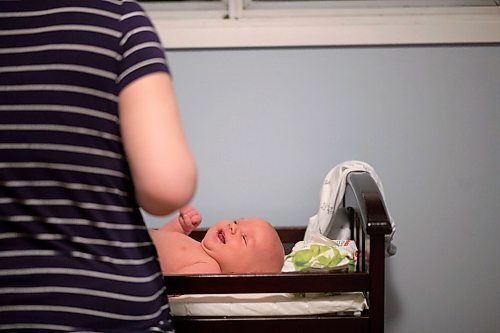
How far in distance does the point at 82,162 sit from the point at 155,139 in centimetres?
12

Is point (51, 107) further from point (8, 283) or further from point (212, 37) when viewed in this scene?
point (212, 37)

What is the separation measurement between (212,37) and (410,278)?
3.20ft

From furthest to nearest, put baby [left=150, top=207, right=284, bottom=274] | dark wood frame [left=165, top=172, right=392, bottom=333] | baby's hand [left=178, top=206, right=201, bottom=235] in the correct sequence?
baby's hand [left=178, top=206, right=201, bottom=235] < baby [left=150, top=207, right=284, bottom=274] < dark wood frame [left=165, top=172, right=392, bottom=333]

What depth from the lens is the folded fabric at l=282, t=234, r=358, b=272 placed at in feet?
4.61

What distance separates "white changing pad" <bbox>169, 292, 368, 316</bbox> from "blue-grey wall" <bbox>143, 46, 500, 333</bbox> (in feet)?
2.03

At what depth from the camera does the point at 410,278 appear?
6.64 feet

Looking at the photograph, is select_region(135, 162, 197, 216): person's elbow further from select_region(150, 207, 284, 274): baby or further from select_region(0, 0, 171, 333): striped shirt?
select_region(150, 207, 284, 274): baby

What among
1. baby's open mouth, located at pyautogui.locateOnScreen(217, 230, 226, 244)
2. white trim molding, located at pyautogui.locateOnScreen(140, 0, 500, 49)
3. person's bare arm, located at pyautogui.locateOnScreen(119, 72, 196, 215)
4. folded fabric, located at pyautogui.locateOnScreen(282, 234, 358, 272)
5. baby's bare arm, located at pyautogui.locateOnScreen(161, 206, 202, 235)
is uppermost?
white trim molding, located at pyautogui.locateOnScreen(140, 0, 500, 49)

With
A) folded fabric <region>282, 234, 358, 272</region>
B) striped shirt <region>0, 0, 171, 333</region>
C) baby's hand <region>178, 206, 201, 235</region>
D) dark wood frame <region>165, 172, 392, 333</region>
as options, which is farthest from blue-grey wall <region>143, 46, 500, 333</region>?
striped shirt <region>0, 0, 171, 333</region>

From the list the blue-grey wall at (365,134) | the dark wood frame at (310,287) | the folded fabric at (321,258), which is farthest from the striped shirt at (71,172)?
the blue-grey wall at (365,134)

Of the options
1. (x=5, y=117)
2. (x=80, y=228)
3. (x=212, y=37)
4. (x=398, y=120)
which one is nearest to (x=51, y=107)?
(x=5, y=117)

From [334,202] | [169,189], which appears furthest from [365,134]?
[169,189]

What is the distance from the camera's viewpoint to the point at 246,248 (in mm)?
1552

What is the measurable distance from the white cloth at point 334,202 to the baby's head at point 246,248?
0.59 feet
